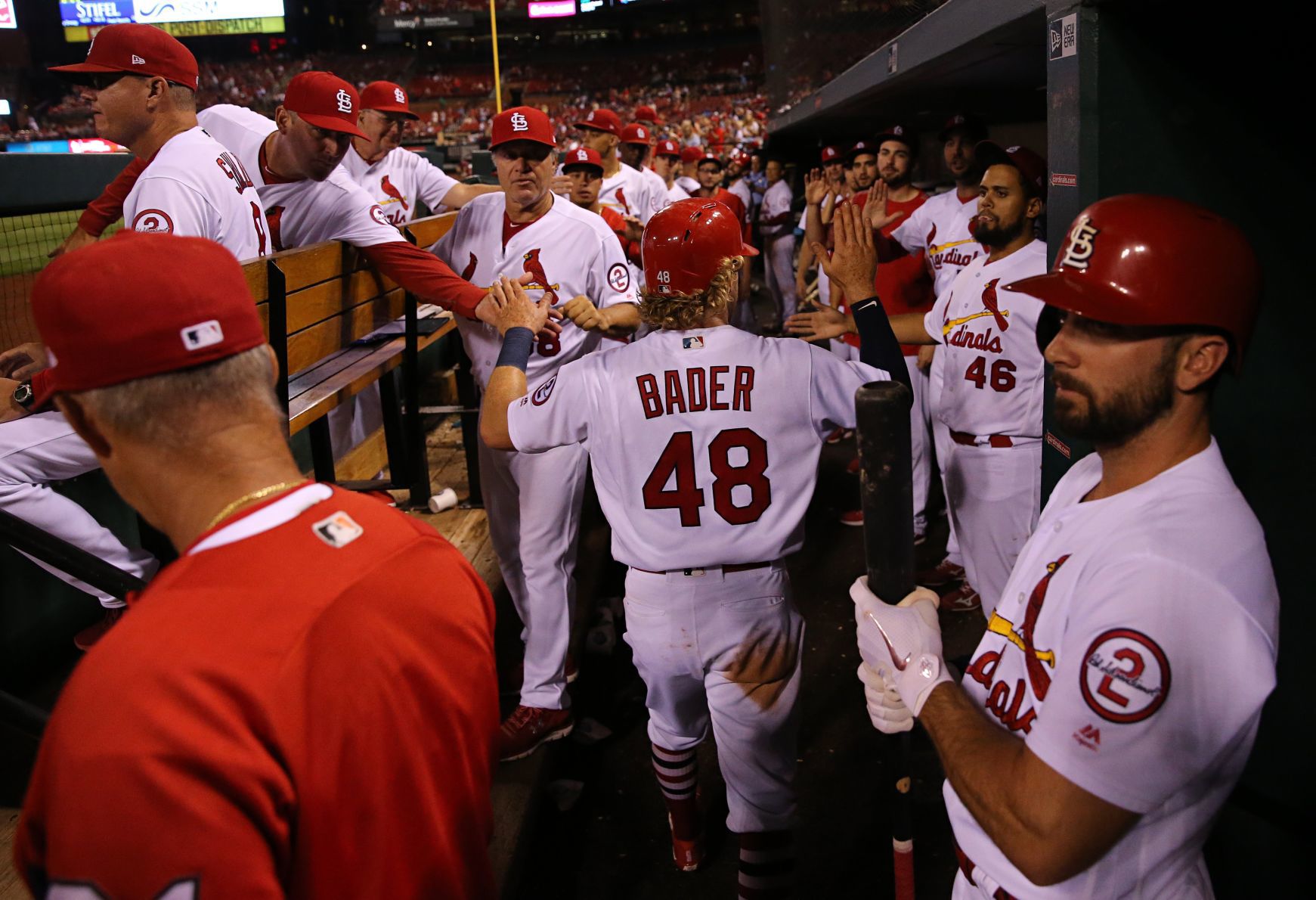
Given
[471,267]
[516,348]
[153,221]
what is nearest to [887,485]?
[516,348]

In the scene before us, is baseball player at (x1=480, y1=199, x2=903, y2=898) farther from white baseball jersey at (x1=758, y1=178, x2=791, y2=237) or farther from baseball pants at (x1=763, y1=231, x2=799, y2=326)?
white baseball jersey at (x1=758, y1=178, x2=791, y2=237)

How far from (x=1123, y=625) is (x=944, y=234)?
4.29 meters

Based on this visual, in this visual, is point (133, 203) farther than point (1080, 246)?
Yes

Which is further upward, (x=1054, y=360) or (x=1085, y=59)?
(x=1085, y=59)

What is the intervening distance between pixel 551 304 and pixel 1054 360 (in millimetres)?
2491

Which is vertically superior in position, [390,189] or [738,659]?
[390,189]

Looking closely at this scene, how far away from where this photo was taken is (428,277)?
347 cm

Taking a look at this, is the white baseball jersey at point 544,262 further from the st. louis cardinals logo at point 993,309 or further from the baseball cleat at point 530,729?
the st. louis cardinals logo at point 993,309

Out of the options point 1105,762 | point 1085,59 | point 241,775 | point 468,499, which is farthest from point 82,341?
point 468,499

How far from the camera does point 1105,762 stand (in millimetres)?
1219

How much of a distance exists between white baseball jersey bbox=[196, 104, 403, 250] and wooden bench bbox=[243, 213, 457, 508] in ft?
0.41

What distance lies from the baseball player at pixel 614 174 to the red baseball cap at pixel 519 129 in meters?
2.97

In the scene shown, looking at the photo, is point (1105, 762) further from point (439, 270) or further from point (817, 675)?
point (817, 675)

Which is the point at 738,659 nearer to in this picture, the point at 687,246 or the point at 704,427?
the point at 704,427
